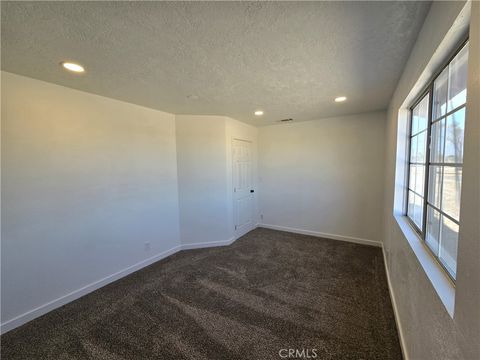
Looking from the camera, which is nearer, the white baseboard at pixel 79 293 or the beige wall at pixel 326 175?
the white baseboard at pixel 79 293

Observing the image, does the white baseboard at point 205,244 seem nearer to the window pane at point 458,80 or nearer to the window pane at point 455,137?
the window pane at point 455,137

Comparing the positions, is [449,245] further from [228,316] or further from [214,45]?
[214,45]

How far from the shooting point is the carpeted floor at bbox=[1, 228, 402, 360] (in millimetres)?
1629

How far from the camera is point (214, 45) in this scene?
1.46 meters

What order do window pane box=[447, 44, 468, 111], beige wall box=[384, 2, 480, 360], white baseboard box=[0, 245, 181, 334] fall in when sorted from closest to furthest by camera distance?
beige wall box=[384, 2, 480, 360] → window pane box=[447, 44, 468, 111] → white baseboard box=[0, 245, 181, 334]

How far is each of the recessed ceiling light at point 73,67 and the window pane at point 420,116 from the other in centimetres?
296

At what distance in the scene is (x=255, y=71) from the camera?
186 centimetres

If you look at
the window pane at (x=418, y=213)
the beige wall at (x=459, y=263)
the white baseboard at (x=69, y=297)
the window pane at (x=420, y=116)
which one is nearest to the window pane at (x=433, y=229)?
the beige wall at (x=459, y=263)

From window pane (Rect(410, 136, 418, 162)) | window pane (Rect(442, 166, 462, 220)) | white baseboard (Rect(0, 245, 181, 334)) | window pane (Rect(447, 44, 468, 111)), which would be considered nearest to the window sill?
window pane (Rect(442, 166, 462, 220))

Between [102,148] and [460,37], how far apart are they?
320cm

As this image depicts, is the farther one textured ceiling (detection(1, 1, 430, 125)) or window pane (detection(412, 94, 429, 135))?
window pane (detection(412, 94, 429, 135))

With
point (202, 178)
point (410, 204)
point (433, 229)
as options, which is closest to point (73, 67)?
point (202, 178)

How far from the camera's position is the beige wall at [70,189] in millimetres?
1882

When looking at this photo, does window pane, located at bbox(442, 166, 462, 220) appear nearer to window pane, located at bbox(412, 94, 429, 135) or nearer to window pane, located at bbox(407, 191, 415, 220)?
window pane, located at bbox(412, 94, 429, 135)
